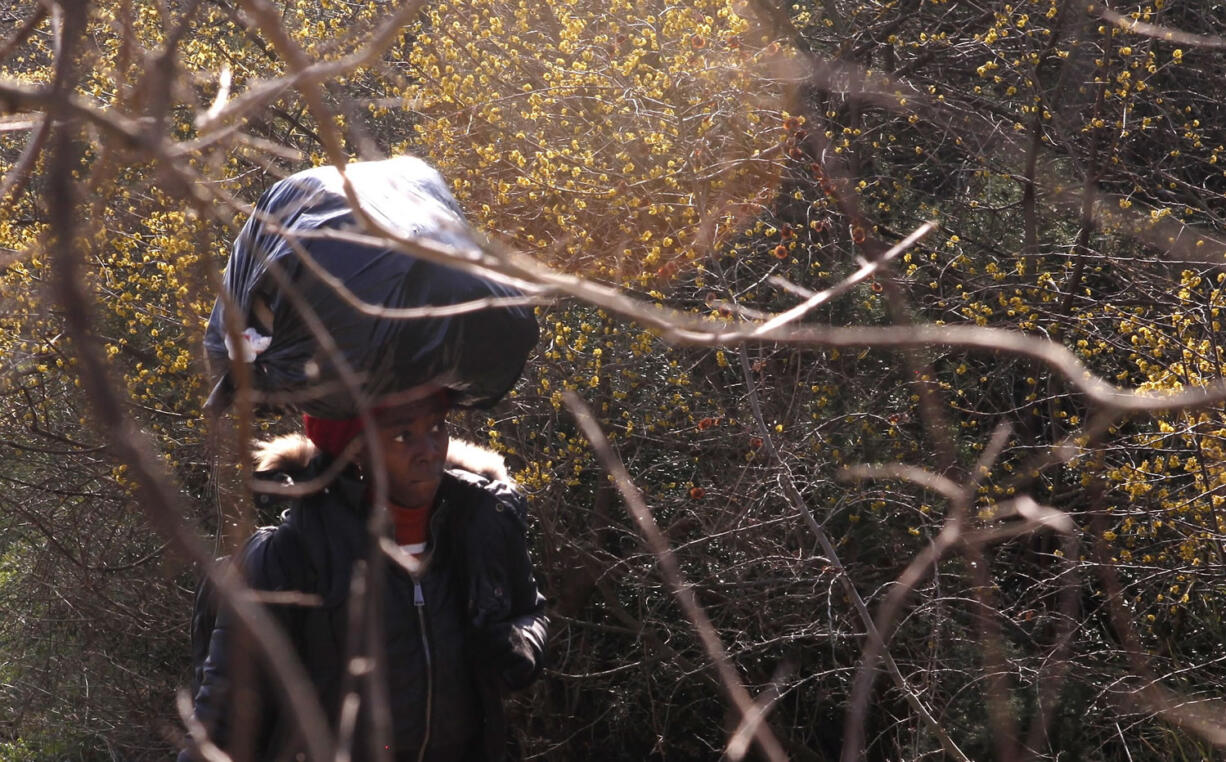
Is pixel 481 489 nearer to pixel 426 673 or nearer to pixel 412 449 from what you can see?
pixel 412 449

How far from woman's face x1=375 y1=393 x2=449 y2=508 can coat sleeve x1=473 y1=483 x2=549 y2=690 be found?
0.20 m

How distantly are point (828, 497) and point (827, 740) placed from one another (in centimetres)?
107

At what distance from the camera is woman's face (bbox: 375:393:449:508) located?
3.14 meters

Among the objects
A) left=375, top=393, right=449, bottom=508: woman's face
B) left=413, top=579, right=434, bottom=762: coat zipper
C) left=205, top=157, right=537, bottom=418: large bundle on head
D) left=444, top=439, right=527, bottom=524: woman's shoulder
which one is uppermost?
left=205, top=157, right=537, bottom=418: large bundle on head

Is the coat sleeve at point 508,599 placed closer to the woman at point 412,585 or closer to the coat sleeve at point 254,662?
the woman at point 412,585

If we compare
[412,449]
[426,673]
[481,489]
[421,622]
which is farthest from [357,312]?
[426,673]

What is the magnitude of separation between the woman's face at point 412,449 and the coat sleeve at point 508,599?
203mm

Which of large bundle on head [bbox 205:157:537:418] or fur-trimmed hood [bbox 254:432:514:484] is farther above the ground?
large bundle on head [bbox 205:157:537:418]

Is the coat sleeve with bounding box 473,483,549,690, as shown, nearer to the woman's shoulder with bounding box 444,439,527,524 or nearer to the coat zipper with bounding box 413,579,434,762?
the woman's shoulder with bounding box 444,439,527,524

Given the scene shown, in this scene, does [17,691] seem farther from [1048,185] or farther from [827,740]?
[1048,185]

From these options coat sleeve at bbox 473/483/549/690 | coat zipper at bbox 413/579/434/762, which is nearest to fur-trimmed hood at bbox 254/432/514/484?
coat sleeve at bbox 473/483/549/690

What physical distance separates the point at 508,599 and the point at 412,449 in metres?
0.43

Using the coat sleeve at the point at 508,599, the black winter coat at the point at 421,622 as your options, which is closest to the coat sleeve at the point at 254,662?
the black winter coat at the point at 421,622

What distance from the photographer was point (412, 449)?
3.14 metres
